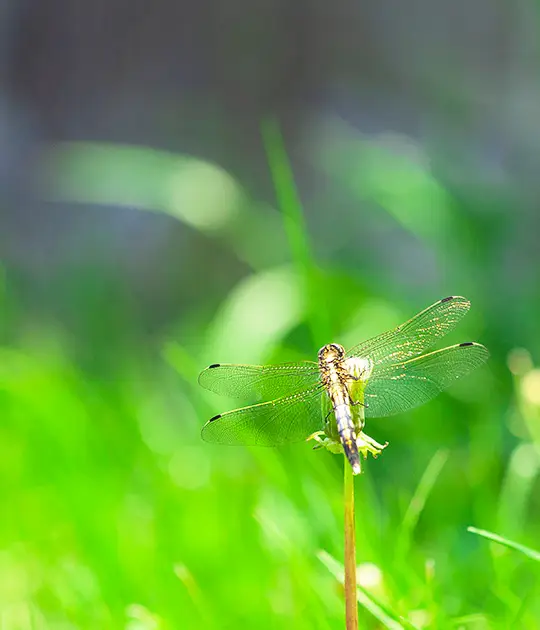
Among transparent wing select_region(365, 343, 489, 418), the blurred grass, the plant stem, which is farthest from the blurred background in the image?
the plant stem

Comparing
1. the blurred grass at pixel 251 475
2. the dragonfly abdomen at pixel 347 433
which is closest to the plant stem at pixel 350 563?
the dragonfly abdomen at pixel 347 433

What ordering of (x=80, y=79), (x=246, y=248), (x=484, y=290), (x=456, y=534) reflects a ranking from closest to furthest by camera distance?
(x=456, y=534) < (x=484, y=290) < (x=246, y=248) < (x=80, y=79)

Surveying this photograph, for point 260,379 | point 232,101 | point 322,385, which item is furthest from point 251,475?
point 232,101

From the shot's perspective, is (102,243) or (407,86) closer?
(407,86)

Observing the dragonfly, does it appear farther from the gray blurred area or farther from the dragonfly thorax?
the gray blurred area

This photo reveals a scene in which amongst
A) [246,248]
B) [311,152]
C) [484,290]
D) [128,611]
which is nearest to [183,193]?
[246,248]

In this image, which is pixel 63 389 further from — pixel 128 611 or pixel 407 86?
pixel 407 86

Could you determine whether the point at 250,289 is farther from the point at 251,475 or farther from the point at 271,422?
the point at 271,422

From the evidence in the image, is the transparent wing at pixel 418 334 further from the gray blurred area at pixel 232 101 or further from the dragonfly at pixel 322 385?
the gray blurred area at pixel 232 101
